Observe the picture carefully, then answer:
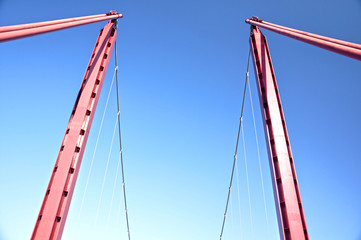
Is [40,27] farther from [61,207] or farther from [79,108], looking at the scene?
[61,207]

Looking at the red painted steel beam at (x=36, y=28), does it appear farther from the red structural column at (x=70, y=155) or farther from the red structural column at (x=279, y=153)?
the red structural column at (x=279, y=153)

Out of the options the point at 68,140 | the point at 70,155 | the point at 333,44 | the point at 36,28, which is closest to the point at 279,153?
the point at 333,44

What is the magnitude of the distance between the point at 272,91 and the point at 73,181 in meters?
10.7

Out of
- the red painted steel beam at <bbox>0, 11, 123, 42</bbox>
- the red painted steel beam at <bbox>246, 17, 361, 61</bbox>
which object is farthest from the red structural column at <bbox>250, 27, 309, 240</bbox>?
the red painted steel beam at <bbox>0, 11, 123, 42</bbox>

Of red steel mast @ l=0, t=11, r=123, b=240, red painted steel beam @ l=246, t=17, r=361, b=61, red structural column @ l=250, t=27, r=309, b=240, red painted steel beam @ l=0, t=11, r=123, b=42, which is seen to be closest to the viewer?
red painted steel beam @ l=0, t=11, r=123, b=42

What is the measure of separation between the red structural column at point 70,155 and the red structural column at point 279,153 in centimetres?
868

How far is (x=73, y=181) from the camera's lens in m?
10.5

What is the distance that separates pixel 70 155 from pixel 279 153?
9279 millimetres

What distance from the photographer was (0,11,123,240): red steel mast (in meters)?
9.00

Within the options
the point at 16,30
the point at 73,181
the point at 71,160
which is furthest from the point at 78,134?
the point at 16,30

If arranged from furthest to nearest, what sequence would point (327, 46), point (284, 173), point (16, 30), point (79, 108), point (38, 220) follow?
point (79, 108) < point (284, 173) < point (38, 220) < point (327, 46) < point (16, 30)

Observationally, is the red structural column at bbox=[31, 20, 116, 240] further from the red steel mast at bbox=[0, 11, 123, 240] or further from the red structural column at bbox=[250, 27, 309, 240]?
the red structural column at bbox=[250, 27, 309, 240]

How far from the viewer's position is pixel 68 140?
1098cm

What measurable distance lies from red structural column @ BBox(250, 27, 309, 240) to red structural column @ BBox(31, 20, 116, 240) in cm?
868
